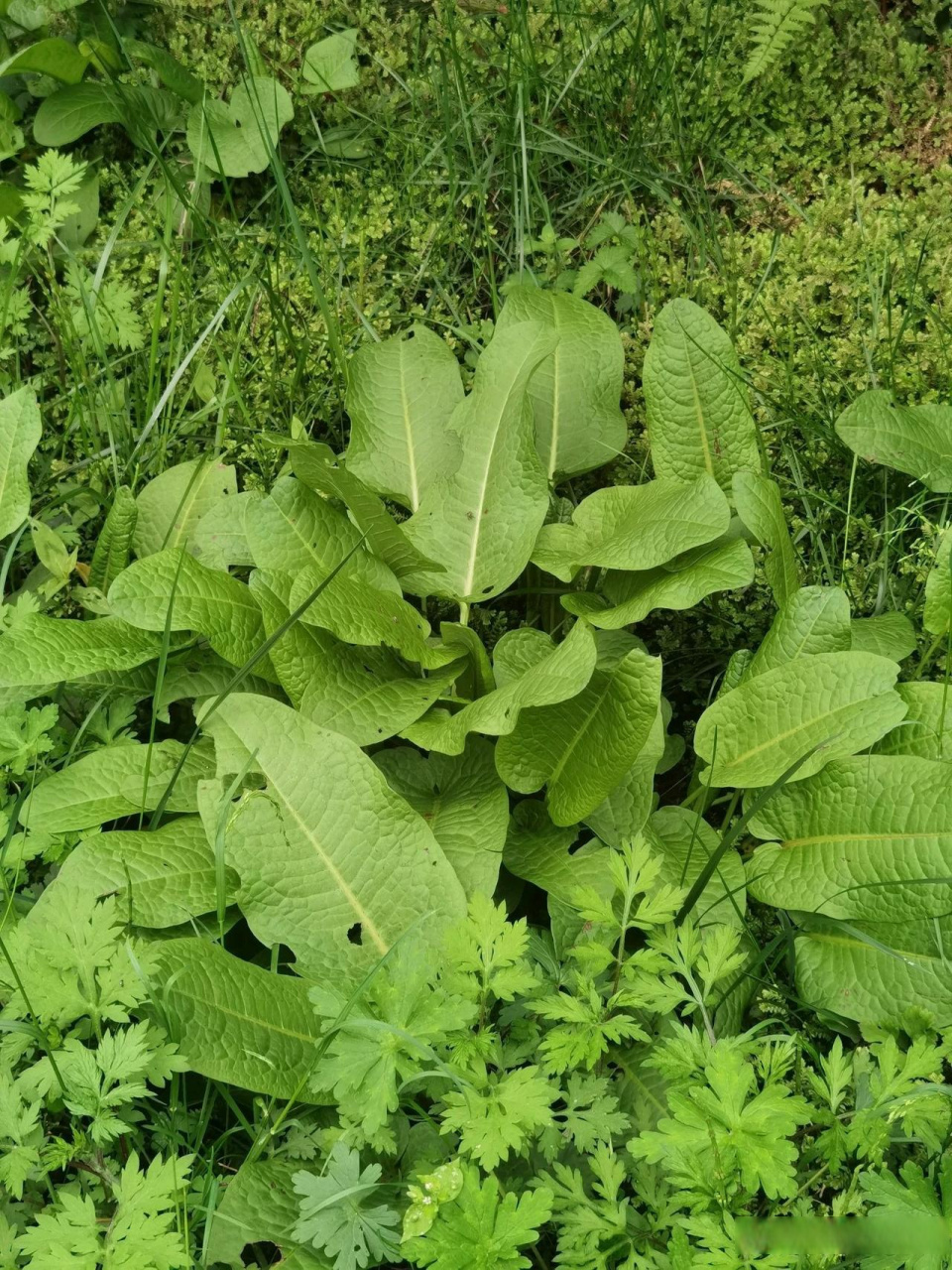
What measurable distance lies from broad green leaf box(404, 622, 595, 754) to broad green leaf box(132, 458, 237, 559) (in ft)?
2.25

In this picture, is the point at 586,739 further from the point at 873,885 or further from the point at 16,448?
the point at 16,448

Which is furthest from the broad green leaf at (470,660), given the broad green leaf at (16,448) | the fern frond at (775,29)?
the fern frond at (775,29)

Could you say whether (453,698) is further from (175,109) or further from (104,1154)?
(175,109)

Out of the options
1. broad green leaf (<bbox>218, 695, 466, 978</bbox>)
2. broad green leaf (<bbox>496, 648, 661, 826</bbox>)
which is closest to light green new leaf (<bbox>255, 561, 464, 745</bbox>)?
broad green leaf (<bbox>218, 695, 466, 978</bbox>)

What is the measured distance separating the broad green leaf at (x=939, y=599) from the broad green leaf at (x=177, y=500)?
50.6 inches

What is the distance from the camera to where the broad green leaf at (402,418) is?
7.18 ft

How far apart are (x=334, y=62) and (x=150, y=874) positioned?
206 centimetres

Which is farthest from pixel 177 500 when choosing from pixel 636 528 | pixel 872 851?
pixel 872 851

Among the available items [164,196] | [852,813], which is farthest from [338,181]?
[852,813]

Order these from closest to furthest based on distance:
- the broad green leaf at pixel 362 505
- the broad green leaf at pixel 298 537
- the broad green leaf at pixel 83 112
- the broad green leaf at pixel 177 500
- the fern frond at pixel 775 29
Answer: the broad green leaf at pixel 362 505 → the broad green leaf at pixel 298 537 → the broad green leaf at pixel 177 500 → the fern frond at pixel 775 29 → the broad green leaf at pixel 83 112

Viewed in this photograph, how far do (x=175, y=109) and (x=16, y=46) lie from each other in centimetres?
42

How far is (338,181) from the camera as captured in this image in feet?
9.23

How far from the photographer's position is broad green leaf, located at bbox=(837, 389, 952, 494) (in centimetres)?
204

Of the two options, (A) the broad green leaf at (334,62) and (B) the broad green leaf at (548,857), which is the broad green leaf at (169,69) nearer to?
(A) the broad green leaf at (334,62)
